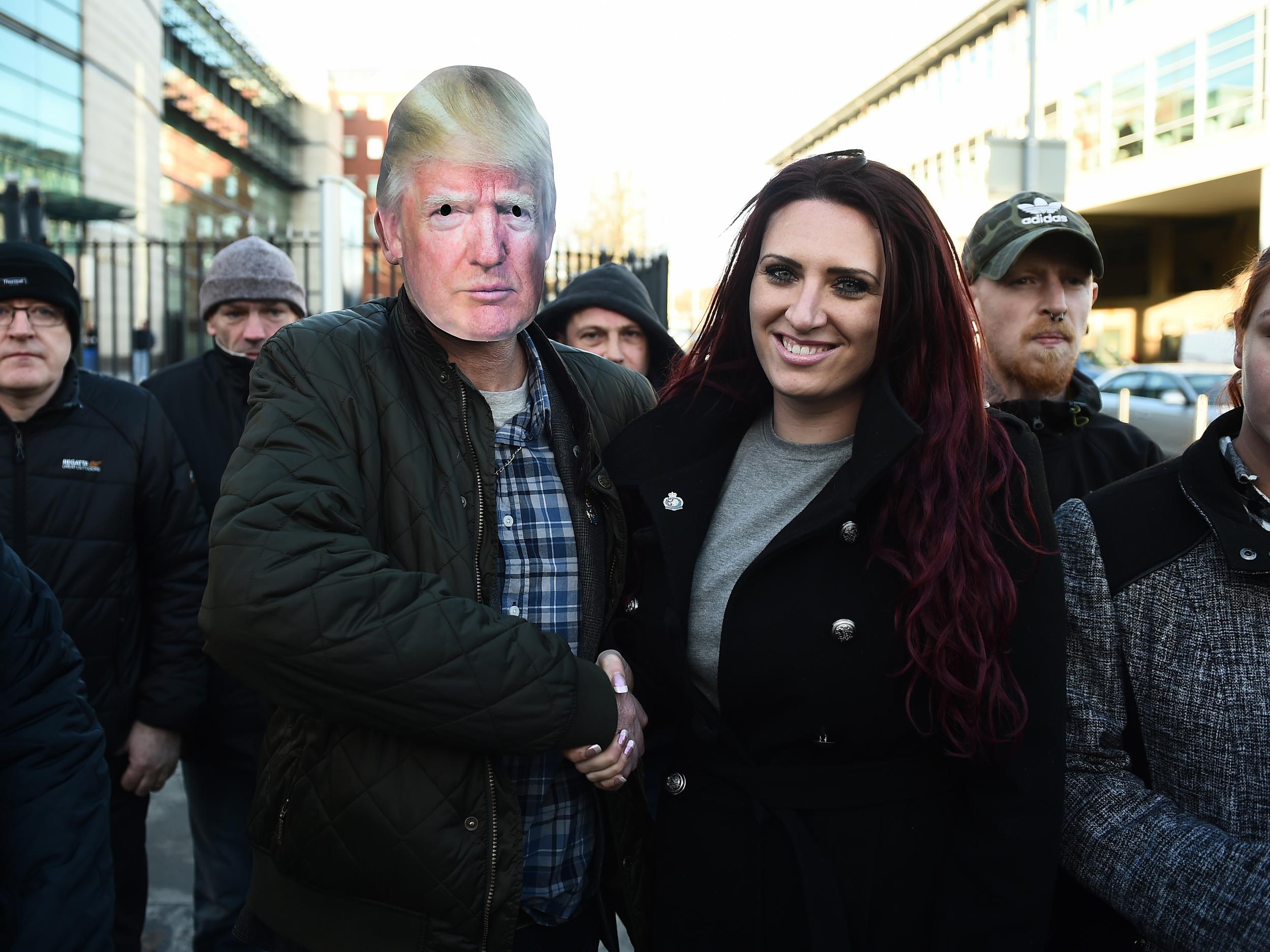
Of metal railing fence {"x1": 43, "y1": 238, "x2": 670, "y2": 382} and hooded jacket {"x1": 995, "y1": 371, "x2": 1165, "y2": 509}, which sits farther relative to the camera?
metal railing fence {"x1": 43, "y1": 238, "x2": 670, "y2": 382}

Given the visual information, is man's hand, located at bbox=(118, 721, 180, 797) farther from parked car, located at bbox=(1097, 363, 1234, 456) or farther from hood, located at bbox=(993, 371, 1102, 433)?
parked car, located at bbox=(1097, 363, 1234, 456)

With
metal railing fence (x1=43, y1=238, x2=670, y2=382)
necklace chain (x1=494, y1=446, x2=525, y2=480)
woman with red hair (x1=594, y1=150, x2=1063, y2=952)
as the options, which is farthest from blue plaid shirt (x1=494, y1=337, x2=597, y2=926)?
metal railing fence (x1=43, y1=238, x2=670, y2=382)

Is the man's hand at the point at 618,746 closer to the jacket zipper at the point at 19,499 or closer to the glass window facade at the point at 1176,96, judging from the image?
the jacket zipper at the point at 19,499

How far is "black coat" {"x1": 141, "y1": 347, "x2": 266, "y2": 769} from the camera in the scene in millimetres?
3127

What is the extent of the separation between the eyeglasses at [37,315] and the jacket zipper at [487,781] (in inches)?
71.8

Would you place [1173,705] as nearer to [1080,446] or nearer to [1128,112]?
[1080,446]

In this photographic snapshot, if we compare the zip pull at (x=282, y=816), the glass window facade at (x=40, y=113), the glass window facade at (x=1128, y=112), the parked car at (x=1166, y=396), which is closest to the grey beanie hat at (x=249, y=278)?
the zip pull at (x=282, y=816)

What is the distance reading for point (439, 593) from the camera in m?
1.62

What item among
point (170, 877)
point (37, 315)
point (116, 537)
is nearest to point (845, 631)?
point (116, 537)

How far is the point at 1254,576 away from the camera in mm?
1695

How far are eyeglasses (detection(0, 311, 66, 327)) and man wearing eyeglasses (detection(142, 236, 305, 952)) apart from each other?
1.61 ft

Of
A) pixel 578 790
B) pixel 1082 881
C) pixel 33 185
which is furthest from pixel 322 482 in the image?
pixel 33 185

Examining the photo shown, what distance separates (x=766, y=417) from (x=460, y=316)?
0.77m

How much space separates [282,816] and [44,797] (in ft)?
1.23
